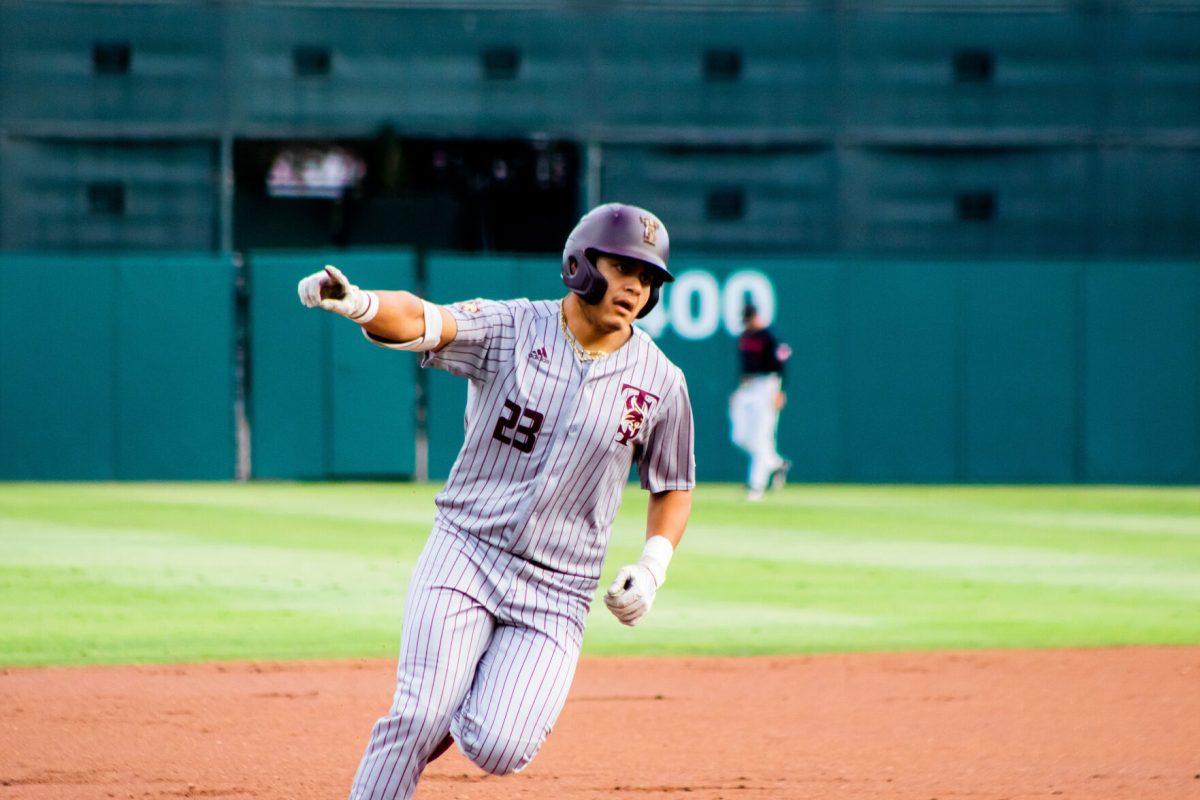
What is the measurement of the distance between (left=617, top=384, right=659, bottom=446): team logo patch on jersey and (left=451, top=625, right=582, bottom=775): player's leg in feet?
1.85

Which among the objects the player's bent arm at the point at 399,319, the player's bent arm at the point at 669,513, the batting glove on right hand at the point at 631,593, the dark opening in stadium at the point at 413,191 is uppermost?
the dark opening in stadium at the point at 413,191

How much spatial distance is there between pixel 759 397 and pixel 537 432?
13.6m

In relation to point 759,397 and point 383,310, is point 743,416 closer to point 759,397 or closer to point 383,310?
point 759,397

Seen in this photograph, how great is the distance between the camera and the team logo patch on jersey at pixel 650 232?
4590 mm

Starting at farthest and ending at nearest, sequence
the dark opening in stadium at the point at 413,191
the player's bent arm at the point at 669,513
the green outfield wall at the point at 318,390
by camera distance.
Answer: the dark opening in stadium at the point at 413,191 < the green outfield wall at the point at 318,390 < the player's bent arm at the point at 669,513

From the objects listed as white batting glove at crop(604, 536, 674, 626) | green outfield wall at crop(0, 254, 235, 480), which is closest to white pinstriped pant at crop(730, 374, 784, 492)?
green outfield wall at crop(0, 254, 235, 480)

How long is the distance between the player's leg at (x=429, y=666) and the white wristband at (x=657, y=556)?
468mm

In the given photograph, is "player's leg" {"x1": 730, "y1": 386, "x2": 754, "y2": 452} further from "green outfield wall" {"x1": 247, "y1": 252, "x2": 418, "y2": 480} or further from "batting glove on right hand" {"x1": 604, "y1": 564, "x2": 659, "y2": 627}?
"batting glove on right hand" {"x1": 604, "y1": 564, "x2": 659, "y2": 627}

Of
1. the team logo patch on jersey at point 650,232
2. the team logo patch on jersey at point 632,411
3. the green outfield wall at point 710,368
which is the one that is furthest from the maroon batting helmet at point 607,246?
the green outfield wall at point 710,368

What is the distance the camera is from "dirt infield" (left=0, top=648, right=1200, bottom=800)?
19.6 ft

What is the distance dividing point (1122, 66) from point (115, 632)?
16642mm

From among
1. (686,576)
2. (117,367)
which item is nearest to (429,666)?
(686,576)

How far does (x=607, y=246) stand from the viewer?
14.9 ft

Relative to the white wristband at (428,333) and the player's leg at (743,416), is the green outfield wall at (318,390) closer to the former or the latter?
the player's leg at (743,416)
